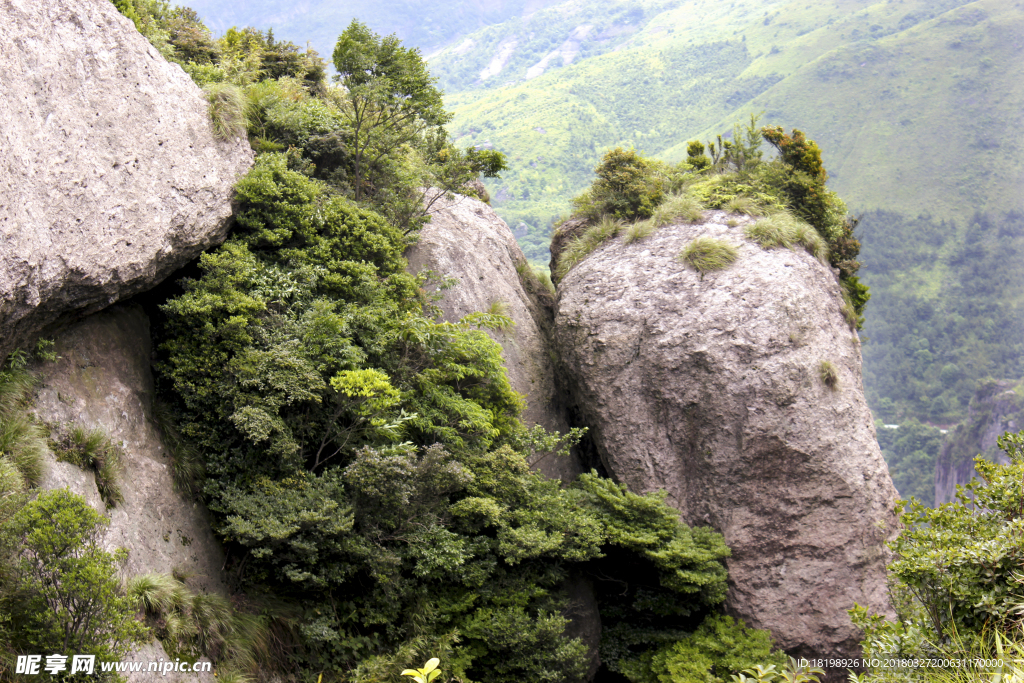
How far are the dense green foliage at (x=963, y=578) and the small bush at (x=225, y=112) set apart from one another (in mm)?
11851

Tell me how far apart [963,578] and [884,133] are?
9304 centimetres

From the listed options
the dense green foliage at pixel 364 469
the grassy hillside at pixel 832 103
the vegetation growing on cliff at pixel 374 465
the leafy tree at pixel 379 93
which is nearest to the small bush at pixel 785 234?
the vegetation growing on cliff at pixel 374 465

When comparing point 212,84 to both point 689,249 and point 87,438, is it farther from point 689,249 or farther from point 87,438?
point 689,249

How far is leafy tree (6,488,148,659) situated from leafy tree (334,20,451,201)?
31.1ft

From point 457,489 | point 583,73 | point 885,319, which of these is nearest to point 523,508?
point 457,489

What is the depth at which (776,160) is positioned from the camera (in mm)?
16672

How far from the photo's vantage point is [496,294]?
50.9ft

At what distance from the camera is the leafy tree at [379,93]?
1260 centimetres

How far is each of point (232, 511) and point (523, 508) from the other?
4.70 metres

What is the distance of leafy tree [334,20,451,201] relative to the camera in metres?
12.6

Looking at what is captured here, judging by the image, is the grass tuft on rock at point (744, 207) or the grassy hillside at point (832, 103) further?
the grassy hillside at point (832, 103)

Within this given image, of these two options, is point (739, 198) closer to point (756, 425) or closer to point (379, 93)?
point (756, 425)

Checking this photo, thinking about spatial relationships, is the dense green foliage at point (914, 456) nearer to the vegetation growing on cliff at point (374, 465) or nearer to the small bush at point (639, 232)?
the small bush at point (639, 232)

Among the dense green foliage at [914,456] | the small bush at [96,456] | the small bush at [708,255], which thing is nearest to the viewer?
the small bush at [96,456]
